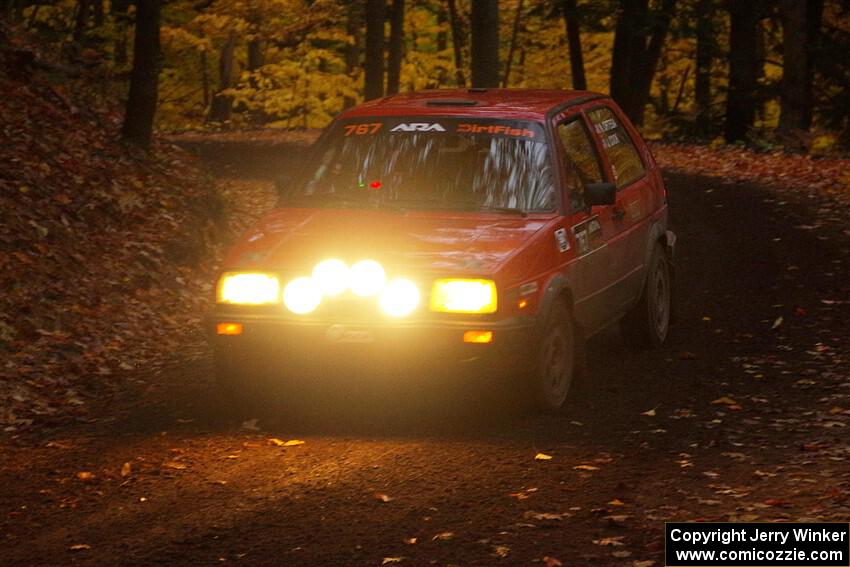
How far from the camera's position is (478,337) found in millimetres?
7441

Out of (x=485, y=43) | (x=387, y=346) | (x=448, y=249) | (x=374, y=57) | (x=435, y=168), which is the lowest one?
(x=387, y=346)

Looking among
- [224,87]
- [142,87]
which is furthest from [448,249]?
[224,87]

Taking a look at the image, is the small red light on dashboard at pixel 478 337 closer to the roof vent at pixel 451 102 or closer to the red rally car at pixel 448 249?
the red rally car at pixel 448 249

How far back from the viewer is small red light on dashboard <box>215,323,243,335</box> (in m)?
7.82

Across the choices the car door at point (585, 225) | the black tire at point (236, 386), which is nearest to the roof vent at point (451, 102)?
the car door at point (585, 225)

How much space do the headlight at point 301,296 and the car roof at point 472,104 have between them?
1.85m

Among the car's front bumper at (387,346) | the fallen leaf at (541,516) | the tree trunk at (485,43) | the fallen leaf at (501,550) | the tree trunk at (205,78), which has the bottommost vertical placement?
the fallen leaf at (501,550)

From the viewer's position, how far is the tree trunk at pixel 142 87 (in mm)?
16875

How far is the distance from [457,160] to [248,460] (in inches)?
100

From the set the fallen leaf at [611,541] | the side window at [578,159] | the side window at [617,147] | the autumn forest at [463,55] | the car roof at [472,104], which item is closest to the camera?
the fallen leaf at [611,541]

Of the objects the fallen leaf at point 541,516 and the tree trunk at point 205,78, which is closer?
the fallen leaf at point 541,516

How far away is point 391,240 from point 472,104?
1641 mm

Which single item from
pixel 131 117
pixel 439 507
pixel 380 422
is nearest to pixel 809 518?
pixel 439 507

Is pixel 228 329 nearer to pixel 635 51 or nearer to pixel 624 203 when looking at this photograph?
pixel 624 203
